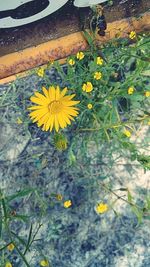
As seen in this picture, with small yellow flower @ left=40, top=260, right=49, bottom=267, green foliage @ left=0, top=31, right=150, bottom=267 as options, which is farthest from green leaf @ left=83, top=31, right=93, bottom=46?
small yellow flower @ left=40, top=260, right=49, bottom=267

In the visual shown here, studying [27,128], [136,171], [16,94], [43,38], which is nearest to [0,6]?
[43,38]

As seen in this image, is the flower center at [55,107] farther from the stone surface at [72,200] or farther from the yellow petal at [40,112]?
the stone surface at [72,200]

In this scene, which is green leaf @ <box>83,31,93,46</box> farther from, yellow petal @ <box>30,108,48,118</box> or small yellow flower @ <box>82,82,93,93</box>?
yellow petal @ <box>30,108,48,118</box>

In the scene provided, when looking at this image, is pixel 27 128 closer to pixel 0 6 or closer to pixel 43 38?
pixel 43 38

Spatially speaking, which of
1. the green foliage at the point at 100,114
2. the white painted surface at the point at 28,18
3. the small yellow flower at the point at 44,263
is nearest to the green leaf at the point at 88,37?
the green foliage at the point at 100,114

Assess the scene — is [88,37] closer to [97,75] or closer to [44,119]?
[97,75]

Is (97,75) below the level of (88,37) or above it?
below

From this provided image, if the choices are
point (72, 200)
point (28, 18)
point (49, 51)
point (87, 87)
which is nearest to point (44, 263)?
point (72, 200)

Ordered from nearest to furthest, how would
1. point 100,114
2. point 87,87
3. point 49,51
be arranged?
point 87,87
point 100,114
point 49,51
